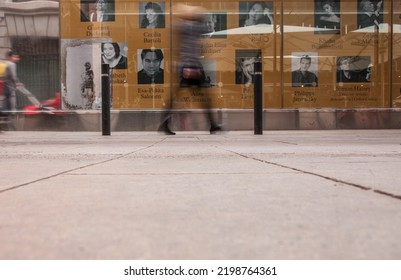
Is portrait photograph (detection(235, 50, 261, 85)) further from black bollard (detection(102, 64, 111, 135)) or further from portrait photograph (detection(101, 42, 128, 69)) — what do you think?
black bollard (detection(102, 64, 111, 135))

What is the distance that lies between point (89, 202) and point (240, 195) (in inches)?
29.7

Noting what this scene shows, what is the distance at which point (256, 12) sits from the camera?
11.9m

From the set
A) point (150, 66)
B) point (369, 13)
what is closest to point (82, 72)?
point (150, 66)

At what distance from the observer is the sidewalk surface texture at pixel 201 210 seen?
5.66 ft

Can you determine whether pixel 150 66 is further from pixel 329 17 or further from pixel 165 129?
pixel 329 17

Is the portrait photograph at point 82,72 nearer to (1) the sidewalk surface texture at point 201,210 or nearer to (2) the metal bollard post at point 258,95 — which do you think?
(2) the metal bollard post at point 258,95

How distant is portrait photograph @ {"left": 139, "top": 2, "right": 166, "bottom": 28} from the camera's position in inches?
468

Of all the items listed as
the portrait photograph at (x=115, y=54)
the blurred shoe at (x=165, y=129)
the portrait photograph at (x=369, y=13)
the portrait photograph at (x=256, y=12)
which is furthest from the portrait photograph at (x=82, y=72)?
the portrait photograph at (x=369, y=13)

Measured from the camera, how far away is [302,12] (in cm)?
1188

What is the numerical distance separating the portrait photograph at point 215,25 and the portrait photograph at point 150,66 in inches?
44.6

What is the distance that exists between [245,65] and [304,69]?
1313mm

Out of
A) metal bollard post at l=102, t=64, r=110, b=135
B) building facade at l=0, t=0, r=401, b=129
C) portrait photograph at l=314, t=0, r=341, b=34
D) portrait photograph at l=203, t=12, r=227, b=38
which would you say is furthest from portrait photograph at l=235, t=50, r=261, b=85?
metal bollard post at l=102, t=64, r=110, b=135

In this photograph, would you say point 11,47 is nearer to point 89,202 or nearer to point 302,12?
point 302,12

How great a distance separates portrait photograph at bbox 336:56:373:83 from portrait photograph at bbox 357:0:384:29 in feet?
2.38
